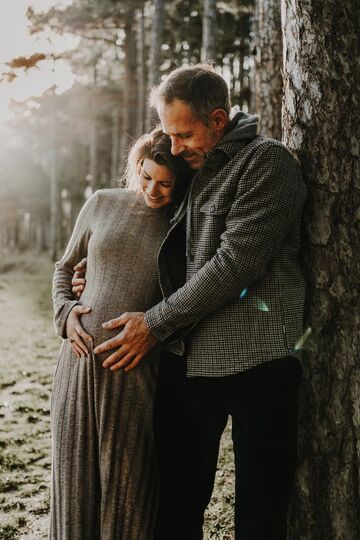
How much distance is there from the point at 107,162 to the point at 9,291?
15.0 metres

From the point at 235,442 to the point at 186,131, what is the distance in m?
1.53

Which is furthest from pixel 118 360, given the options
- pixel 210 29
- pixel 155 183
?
pixel 210 29

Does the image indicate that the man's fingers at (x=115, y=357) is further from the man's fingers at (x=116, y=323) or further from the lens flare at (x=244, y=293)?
the lens flare at (x=244, y=293)

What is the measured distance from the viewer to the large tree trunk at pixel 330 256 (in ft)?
8.66

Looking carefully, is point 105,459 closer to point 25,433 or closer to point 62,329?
point 62,329

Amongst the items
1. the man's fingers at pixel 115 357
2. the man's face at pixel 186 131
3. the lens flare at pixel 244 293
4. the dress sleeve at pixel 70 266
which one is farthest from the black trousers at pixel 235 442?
the man's face at pixel 186 131

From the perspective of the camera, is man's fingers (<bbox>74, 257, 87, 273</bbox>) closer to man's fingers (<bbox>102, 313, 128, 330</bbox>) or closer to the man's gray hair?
man's fingers (<bbox>102, 313, 128, 330</bbox>)

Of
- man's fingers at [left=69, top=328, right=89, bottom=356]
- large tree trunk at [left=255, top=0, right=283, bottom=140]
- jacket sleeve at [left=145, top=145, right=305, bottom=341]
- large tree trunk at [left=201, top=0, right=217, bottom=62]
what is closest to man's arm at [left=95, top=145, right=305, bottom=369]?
jacket sleeve at [left=145, top=145, right=305, bottom=341]

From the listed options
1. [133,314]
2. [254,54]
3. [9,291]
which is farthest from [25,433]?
[9,291]

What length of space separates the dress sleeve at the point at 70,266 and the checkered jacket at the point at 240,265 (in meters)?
0.64

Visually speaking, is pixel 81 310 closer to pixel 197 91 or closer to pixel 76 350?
pixel 76 350

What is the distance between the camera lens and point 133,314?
279cm

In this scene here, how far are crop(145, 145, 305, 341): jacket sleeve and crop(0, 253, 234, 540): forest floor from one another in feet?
6.57

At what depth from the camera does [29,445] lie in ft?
16.9
